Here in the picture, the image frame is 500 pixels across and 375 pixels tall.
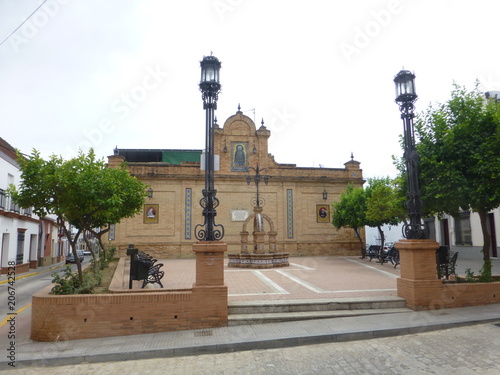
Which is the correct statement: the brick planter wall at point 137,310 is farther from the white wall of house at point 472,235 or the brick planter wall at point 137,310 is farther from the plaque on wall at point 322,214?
the plaque on wall at point 322,214

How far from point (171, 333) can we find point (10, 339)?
300cm

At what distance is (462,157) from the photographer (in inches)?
348

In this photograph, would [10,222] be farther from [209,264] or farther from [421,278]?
[421,278]

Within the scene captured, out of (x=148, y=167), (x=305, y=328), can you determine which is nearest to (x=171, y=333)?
(x=305, y=328)

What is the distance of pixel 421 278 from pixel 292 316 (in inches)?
120

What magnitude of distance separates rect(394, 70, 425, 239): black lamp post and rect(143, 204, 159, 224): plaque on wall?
1914cm

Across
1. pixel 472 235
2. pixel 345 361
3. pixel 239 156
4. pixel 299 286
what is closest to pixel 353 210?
pixel 472 235

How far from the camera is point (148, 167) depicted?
2558 centimetres

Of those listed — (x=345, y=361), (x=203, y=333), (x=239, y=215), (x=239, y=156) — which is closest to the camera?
(x=345, y=361)

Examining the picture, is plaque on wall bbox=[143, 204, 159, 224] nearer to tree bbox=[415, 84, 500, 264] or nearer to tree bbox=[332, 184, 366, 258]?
tree bbox=[332, 184, 366, 258]

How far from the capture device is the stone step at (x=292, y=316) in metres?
7.17

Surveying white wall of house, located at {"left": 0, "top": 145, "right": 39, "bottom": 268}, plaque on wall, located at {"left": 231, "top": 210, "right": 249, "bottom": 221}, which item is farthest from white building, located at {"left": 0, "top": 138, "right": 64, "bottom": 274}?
plaque on wall, located at {"left": 231, "top": 210, "right": 249, "bottom": 221}

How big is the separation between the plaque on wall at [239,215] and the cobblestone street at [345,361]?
1978 centimetres

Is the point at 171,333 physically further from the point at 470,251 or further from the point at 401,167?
the point at 470,251
